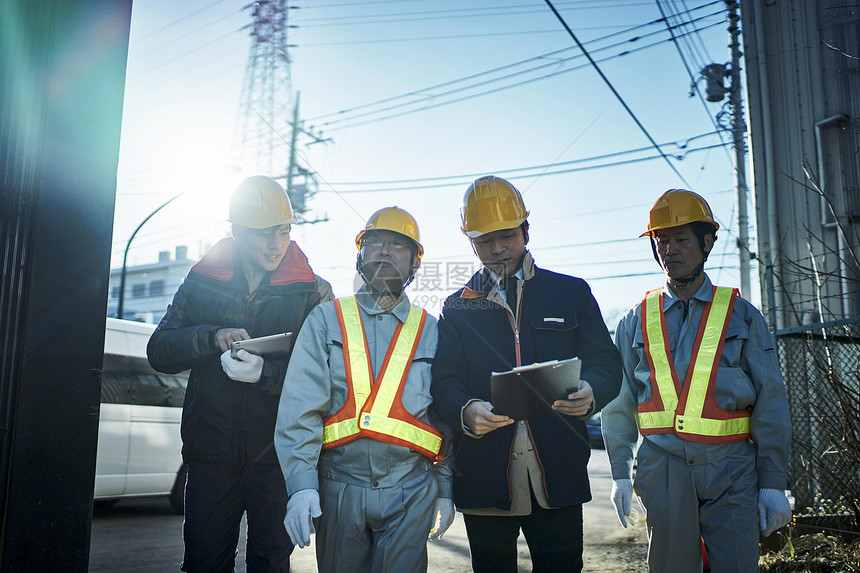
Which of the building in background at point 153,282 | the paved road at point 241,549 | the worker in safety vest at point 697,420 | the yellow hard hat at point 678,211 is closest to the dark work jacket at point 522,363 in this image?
the worker in safety vest at point 697,420

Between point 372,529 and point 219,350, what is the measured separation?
1162 millimetres

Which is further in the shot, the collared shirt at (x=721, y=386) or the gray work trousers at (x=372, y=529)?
the collared shirt at (x=721, y=386)

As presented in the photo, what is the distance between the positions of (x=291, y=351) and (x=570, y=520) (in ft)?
4.93

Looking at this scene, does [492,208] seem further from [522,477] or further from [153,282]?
[153,282]

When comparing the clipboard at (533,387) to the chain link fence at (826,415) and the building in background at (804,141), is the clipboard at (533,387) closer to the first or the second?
the chain link fence at (826,415)

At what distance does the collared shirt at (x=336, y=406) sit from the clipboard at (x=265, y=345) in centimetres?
15

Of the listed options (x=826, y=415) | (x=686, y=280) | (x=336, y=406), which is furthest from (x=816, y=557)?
(x=336, y=406)

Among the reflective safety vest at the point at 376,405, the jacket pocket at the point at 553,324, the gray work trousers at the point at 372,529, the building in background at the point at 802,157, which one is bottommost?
the gray work trousers at the point at 372,529

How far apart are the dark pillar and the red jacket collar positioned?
71 centimetres

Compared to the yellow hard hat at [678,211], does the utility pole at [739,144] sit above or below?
above

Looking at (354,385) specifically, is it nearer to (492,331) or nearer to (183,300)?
(492,331)

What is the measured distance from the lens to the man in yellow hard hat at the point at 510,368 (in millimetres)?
→ 2941

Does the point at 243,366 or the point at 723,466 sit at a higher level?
the point at 243,366

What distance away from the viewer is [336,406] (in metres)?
3.06
